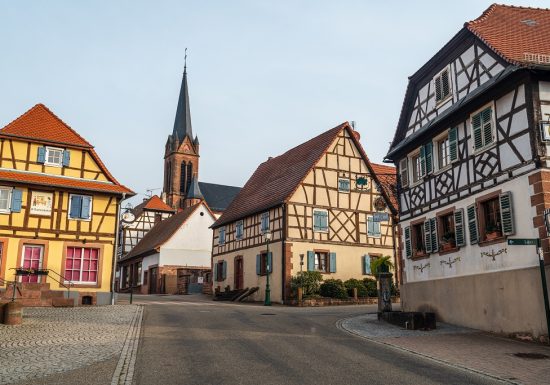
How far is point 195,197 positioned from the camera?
3246 inches

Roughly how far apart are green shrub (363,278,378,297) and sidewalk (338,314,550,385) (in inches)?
476

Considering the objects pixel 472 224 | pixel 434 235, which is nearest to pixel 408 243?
pixel 434 235

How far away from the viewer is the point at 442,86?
65.1 ft

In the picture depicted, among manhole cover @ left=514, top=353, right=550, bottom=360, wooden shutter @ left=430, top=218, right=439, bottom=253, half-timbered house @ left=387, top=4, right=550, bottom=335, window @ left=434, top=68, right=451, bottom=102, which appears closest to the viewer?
manhole cover @ left=514, top=353, right=550, bottom=360

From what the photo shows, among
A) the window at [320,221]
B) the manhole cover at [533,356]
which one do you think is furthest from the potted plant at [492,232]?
the window at [320,221]

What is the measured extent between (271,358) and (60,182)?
17757 millimetres

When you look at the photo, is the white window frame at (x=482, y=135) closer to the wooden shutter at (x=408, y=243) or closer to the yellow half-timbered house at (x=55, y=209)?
the wooden shutter at (x=408, y=243)

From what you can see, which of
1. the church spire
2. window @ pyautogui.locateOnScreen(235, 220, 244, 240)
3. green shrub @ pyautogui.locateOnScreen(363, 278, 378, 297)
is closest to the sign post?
green shrub @ pyautogui.locateOnScreen(363, 278, 378, 297)

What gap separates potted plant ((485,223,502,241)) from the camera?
1602 cm

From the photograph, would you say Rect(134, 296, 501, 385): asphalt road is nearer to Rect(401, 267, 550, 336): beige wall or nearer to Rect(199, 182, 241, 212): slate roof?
Rect(401, 267, 550, 336): beige wall

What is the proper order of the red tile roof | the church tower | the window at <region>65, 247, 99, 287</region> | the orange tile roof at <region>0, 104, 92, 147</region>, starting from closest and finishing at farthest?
the red tile roof
the window at <region>65, 247, 99, 287</region>
the orange tile roof at <region>0, 104, 92, 147</region>
the church tower

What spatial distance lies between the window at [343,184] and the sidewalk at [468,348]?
15620mm

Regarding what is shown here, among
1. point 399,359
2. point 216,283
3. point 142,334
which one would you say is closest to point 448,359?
point 399,359

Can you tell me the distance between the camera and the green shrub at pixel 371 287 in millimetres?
31030
